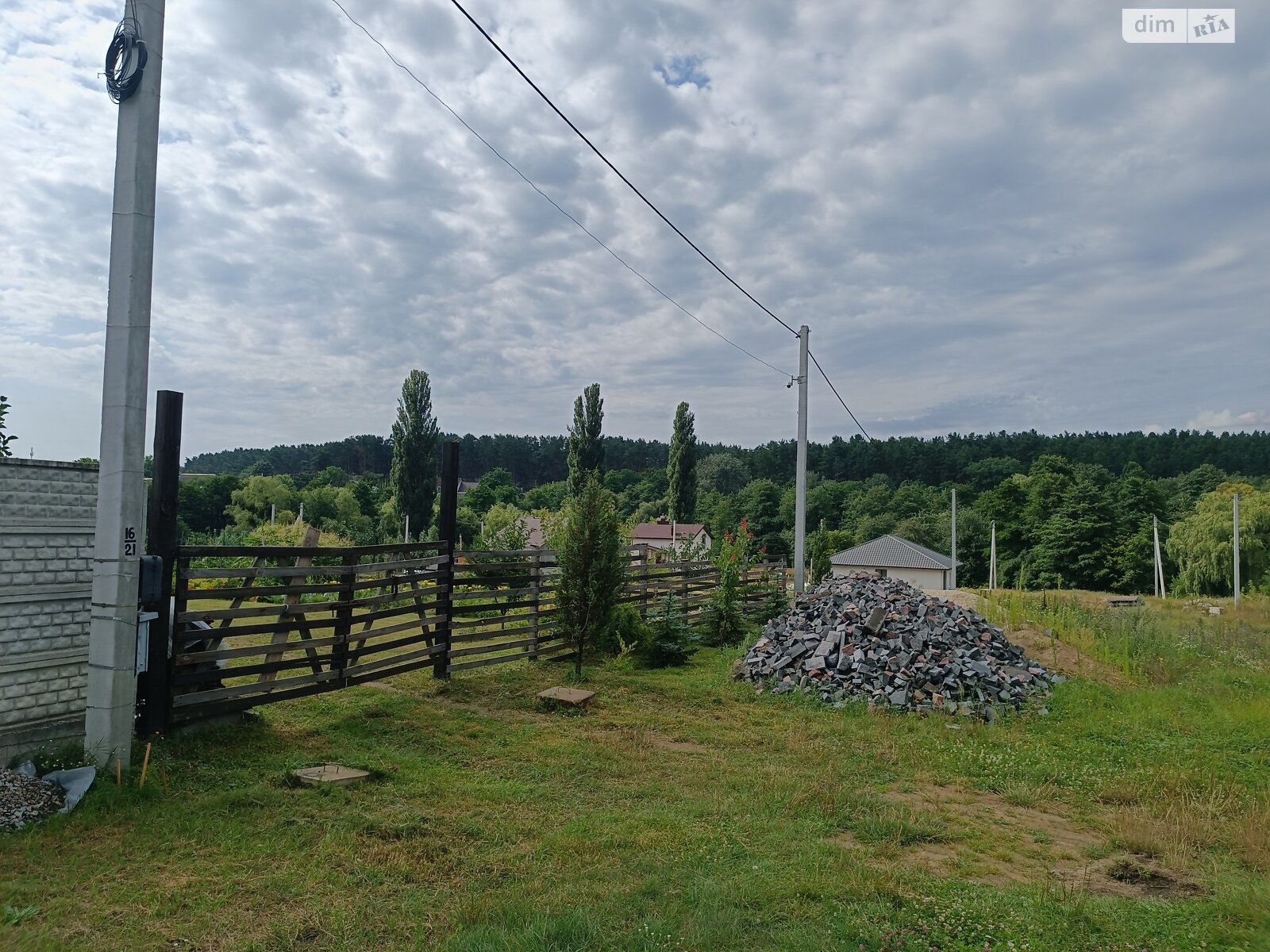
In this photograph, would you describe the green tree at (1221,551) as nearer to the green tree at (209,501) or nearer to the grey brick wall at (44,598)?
the grey brick wall at (44,598)

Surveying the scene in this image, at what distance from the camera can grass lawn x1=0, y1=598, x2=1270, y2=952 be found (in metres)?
3.25

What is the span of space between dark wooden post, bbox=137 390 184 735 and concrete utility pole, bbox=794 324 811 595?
10.3 m

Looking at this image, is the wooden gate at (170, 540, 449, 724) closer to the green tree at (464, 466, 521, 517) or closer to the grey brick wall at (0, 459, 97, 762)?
the grey brick wall at (0, 459, 97, 762)

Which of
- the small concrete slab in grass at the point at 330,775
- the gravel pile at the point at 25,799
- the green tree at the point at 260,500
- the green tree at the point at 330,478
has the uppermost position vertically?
the green tree at the point at 330,478

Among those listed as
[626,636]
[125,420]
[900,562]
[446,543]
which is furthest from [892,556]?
[125,420]

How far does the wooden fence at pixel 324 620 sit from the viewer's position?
5.81 meters

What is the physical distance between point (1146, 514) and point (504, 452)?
203 ft

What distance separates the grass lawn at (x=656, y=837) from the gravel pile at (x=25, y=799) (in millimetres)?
153

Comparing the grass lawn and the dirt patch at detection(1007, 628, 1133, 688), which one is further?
the dirt patch at detection(1007, 628, 1133, 688)

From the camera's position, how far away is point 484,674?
30.1ft

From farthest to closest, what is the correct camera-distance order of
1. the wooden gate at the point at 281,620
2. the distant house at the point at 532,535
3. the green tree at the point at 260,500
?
1. the green tree at the point at 260,500
2. the distant house at the point at 532,535
3. the wooden gate at the point at 281,620

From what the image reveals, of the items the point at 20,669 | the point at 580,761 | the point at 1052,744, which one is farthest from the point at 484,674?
the point at 1052,744

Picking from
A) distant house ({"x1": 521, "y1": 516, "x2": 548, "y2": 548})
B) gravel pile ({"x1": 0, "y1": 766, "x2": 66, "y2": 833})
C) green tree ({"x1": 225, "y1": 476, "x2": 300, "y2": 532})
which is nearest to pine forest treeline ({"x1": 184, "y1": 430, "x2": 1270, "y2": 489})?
green tree ({"x1": 225, "y1": 476, "x2": 300, "y2": 532})

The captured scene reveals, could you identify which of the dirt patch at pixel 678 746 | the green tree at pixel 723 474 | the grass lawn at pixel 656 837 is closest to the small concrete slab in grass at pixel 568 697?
the grass lawn at pixel 656 837
